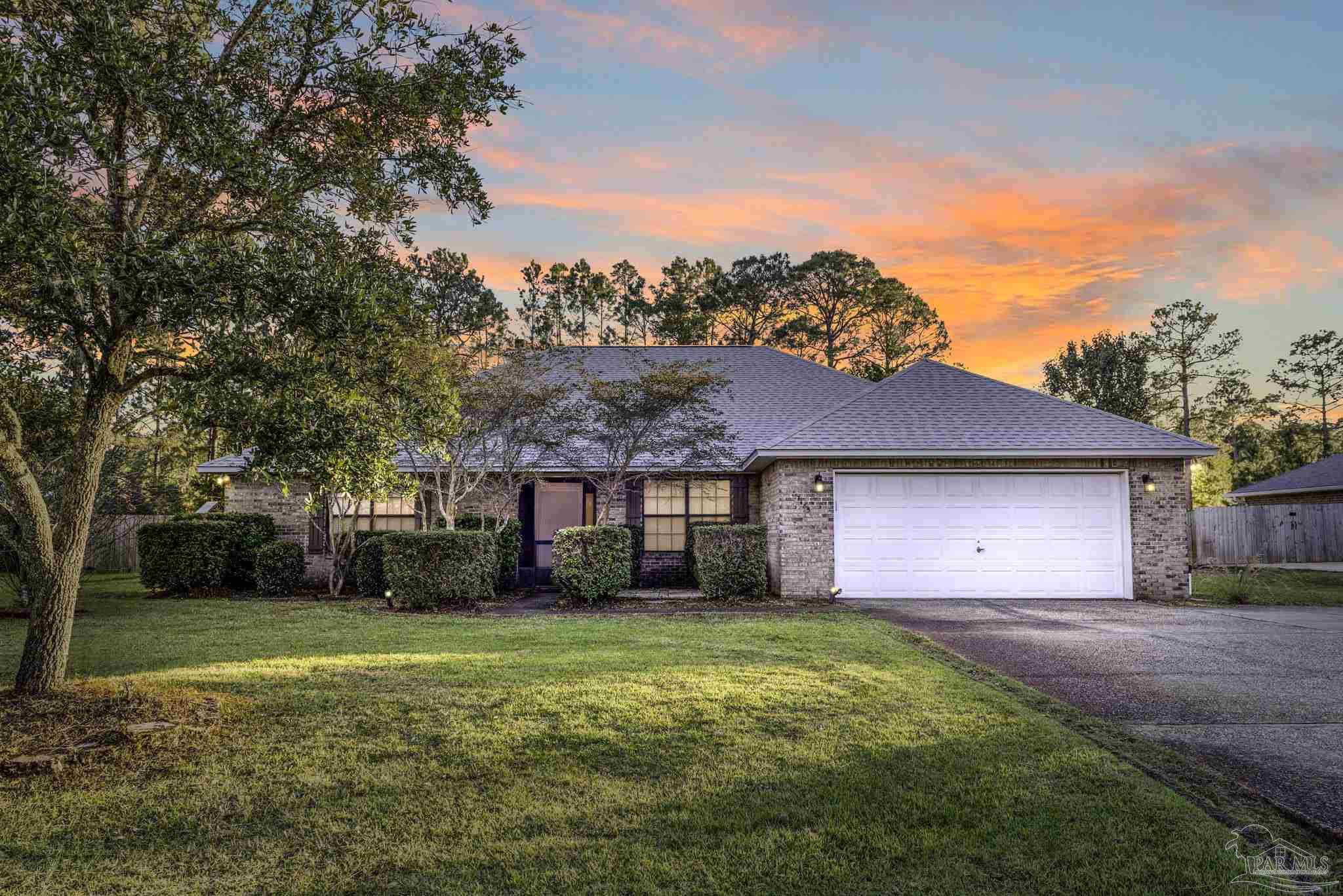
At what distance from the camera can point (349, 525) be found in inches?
570

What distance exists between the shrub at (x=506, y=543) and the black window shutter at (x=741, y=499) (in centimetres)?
468

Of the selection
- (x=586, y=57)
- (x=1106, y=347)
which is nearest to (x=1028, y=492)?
(x=586, y=57)

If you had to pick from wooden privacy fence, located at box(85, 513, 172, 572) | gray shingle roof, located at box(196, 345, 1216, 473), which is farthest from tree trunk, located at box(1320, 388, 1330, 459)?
wooden privacy fence, located at box(85, 513, 172, 572)

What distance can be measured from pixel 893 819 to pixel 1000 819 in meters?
0.52

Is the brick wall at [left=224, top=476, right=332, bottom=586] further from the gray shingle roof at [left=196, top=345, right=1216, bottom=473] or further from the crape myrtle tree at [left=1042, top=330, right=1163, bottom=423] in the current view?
the crape myrtle tree at [left=1042, top=330, right=1163, bottom=423]

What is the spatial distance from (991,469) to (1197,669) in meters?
6.44

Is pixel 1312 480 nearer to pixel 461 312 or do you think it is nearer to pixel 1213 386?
pixel 1213 386

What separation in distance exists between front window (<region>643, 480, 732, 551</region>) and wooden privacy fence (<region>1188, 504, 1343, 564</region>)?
15.8m

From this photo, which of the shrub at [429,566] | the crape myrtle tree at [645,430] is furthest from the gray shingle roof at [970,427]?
the shrub at [429,566]

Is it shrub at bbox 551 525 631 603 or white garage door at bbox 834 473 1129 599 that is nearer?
shrub at bbox 551 525 631 603

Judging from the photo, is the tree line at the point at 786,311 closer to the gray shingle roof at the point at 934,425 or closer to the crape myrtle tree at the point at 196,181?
the gray shingle roof at the point at 934,425

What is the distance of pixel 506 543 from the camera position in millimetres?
15031

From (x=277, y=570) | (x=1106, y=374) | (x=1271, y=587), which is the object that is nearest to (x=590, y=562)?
(x=277, y=570)

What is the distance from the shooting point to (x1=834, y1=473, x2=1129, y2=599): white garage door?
13.4 meters
